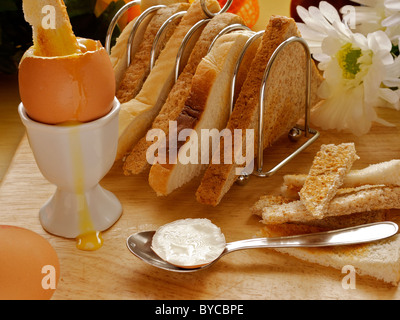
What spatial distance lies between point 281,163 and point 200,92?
1.01 feet

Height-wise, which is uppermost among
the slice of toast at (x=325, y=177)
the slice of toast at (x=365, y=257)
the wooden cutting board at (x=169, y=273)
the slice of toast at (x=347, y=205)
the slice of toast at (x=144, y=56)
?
the slice of toast at (x=144, y=56)

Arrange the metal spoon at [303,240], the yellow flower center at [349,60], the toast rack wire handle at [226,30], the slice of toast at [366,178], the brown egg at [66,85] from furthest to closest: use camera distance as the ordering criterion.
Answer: the yellow flower center at [349,60]
the toast rack wire handle at [226,30]
the slice of toast at [366,178]
the metal spoon at [303,240]
the brown egg at [66,85]

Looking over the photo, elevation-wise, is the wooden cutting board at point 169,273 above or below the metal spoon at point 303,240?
below

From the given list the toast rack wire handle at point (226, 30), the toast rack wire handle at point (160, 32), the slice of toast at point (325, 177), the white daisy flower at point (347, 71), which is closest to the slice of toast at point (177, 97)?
the toast rack wire handle at point (226, 30)

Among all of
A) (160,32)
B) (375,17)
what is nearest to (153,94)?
(160,32)

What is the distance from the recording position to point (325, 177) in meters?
1.31

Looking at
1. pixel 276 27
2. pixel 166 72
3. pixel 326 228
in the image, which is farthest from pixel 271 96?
pixel 326 228

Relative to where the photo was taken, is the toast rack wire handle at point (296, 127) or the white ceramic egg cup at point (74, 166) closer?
the white ceramic egg cup at point (74, 166)

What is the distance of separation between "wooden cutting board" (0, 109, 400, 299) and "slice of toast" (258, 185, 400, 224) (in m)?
0.07

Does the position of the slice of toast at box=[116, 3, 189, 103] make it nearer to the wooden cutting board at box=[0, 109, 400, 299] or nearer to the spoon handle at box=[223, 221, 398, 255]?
the wooden cutting board at box=[0, 109, 400, 299]

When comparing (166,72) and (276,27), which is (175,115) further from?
(276,27)

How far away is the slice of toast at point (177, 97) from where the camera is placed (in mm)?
1509

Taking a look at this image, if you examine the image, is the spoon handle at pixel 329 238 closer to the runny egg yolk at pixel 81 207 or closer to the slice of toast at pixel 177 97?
the runny egg yolk at pixel 81 207

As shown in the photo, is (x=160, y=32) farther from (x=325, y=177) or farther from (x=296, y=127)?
(x=325, y=177)
